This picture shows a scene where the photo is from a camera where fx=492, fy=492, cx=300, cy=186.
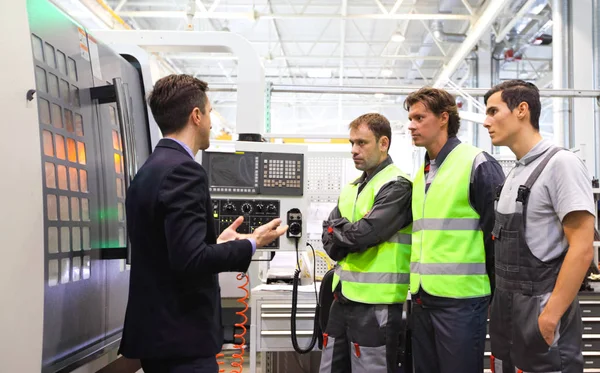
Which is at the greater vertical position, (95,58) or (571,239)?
(95,58)

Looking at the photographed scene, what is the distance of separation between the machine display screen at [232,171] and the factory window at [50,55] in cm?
129

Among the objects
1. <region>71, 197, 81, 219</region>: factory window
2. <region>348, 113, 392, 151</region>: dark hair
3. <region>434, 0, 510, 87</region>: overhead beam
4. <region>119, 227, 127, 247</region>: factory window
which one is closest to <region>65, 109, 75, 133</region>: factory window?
<region>71, 197, 81, 219</region>: factory window

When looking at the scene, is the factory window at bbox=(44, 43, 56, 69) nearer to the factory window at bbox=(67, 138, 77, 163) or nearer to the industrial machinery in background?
the industrial machinery in background

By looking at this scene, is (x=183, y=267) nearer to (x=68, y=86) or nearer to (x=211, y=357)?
(x=211, y=357)

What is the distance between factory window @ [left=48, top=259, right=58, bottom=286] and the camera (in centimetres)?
144

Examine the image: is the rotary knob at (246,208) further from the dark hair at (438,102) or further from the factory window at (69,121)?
the factory window at (69,121)

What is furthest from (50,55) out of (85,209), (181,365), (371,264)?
(371,264)

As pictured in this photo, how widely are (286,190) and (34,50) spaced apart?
1.62 metres

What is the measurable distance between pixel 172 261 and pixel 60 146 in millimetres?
539

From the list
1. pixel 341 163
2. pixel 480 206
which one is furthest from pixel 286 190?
pixel 480 206

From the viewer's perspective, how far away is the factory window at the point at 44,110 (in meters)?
1.43

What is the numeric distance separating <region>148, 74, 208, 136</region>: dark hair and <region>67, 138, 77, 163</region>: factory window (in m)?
0.30

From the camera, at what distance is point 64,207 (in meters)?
1.54

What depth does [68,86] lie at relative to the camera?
1636 millimetres
